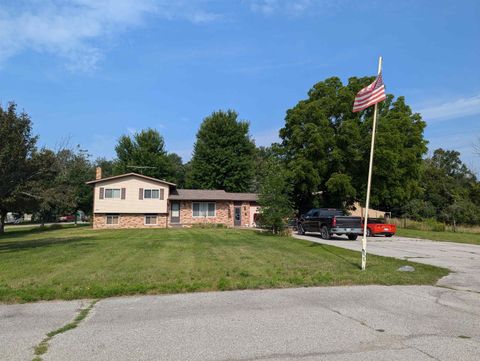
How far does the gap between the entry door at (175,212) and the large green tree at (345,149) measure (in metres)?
11.6

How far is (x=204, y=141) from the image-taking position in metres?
59.2

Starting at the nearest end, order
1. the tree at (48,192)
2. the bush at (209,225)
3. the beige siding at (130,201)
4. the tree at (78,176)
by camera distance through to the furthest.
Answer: the tree at (48,192), the bush at (209,225), the beige siding at (130,201), the tree at (78,176)

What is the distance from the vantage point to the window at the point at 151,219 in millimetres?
41656

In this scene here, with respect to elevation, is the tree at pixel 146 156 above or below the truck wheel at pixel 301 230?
above

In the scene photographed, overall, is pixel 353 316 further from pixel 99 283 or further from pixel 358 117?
pixel 358 117

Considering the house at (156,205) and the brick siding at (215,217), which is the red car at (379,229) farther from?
the brick siding at (215,217)

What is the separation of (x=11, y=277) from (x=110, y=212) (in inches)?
1211

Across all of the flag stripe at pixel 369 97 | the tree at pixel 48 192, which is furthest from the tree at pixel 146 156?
the flag stripe at pixel 369 97

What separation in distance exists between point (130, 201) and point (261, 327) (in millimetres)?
36368

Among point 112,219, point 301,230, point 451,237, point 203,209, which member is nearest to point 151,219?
point 112,219

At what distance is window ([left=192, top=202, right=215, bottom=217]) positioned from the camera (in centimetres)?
4312

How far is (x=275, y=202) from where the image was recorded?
2734cm

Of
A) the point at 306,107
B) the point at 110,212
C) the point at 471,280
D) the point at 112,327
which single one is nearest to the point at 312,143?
the point at 306,107

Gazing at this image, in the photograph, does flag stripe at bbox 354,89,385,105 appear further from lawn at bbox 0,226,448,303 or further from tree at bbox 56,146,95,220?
tree at bbox 56,146,95,220
